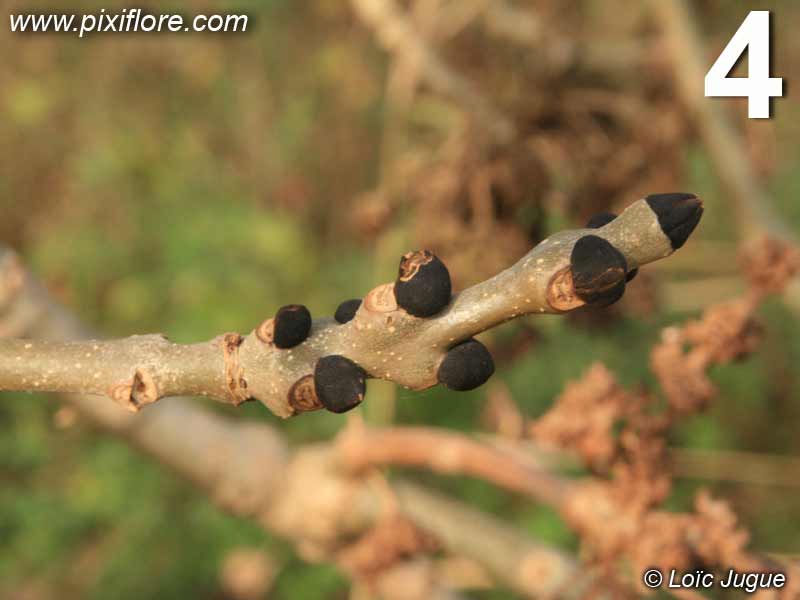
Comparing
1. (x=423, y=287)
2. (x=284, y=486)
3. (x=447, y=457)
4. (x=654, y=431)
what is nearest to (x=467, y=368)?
(x=423, y=287)

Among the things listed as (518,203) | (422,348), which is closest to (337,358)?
(422,348)

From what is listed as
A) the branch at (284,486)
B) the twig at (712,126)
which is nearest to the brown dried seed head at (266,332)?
the branch at (284,486)

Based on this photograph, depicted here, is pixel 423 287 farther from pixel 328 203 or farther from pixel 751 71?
pixel 328 203

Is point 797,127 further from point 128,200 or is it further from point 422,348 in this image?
point 422,348

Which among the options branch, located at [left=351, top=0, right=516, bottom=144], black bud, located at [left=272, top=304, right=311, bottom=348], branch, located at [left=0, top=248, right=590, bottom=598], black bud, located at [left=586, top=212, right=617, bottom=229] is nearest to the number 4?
branch, located at [left=351, top=0, right=516, bottom=144]

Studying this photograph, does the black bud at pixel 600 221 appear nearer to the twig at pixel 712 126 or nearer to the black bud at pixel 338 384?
the black bud at pixel 338 384
